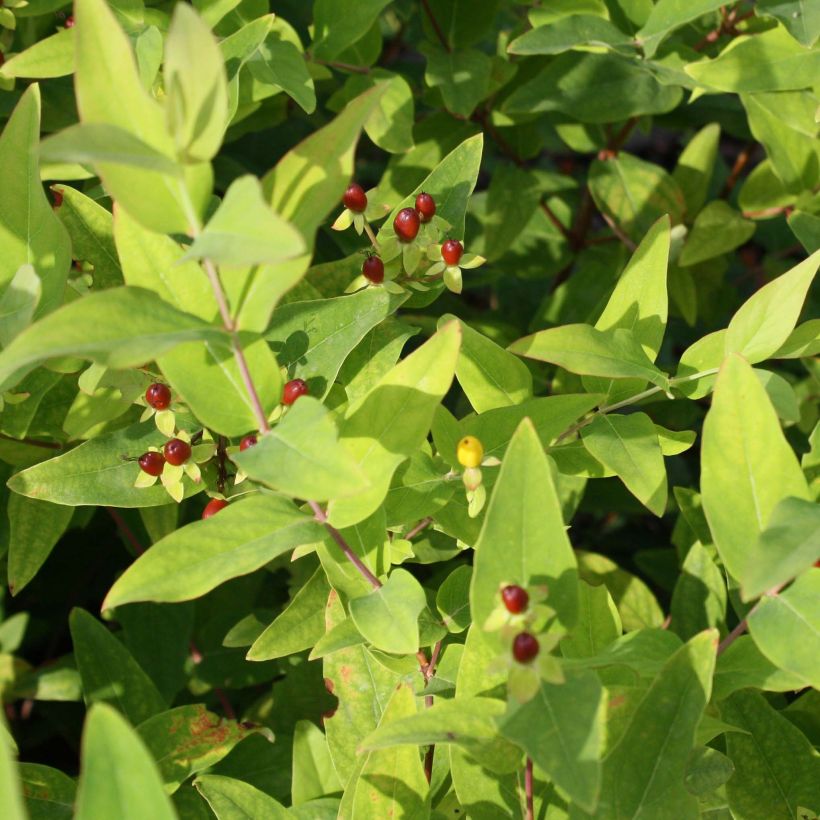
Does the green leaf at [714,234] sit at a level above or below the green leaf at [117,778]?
below

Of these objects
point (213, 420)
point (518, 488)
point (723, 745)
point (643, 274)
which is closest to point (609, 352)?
point (643, 274)

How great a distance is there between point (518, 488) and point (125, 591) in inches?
12.6

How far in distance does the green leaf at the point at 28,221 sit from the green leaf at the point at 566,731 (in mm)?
627

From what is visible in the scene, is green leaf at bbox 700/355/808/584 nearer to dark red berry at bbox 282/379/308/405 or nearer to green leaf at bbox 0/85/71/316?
dark red berry at bbox 282/379/308/405

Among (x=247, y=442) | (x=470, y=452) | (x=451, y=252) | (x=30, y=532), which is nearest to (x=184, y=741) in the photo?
(x=30, y=532)

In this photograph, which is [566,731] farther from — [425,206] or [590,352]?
[425,206]

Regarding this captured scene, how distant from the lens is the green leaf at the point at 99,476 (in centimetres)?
103

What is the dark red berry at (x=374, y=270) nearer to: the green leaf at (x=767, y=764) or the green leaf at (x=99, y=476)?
the green leaf at (x=99, y=476)

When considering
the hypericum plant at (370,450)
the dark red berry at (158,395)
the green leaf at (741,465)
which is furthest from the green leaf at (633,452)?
the dark red berry at (158,395)

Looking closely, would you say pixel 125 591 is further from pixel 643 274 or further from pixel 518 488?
pixel 643 274

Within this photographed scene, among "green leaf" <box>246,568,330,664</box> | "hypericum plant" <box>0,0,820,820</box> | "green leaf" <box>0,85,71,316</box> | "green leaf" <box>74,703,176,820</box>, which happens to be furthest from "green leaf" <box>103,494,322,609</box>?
"green leaf" <box>0,85,71,316</box>

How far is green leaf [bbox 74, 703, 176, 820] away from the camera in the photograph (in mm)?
685

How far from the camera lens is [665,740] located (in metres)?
0.85

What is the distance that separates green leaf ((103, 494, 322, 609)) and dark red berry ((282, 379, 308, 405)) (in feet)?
0.38
